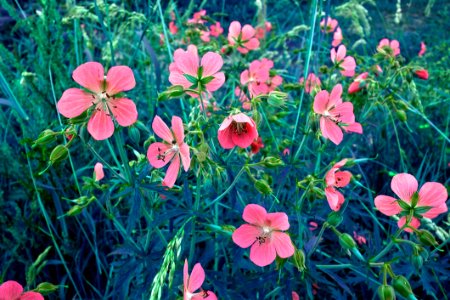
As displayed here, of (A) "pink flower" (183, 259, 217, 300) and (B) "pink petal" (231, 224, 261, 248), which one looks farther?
(B) "pink petal" (231, 224, 261, 248)

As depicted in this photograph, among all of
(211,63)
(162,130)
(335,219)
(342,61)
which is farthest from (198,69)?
(342,61)

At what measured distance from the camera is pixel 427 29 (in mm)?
5391

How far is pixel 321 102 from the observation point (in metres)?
1.31

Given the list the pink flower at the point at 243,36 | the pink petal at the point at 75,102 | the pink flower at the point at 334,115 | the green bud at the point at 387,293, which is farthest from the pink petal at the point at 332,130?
the pink flower at the point at 243,36

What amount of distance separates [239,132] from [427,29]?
5.02 m

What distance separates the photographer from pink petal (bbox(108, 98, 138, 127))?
1.09 m

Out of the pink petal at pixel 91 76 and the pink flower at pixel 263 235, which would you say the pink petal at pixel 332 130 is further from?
the pink petal at pixel 91 76

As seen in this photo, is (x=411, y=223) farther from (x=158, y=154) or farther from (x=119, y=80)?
(x=119, y=80)

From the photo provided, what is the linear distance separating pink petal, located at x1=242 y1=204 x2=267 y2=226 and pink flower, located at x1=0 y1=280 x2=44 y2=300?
0.54 m

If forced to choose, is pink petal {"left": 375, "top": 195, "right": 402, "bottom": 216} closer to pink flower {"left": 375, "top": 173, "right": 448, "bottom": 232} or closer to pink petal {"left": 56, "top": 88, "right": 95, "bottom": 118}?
pink flower {"left": 375, "top": 173, "right": 448, "bottom": 232}

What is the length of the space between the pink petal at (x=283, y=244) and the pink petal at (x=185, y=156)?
0.93 ft

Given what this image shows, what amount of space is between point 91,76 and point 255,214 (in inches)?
20.6

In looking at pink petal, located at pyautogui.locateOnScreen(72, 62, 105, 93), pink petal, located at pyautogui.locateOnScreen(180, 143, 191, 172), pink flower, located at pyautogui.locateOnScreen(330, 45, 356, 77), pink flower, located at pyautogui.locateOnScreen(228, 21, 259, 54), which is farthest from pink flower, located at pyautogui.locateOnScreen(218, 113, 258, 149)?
pink flower, located at pyautogui.locateOnScreen(228, 21, 259, 54)

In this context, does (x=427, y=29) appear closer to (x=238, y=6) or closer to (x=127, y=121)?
(x=238, y=6)
